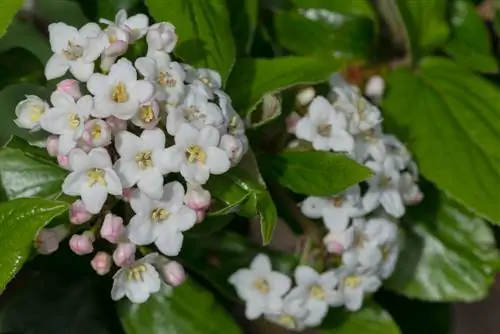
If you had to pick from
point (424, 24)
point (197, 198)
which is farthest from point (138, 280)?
point (424, 24)

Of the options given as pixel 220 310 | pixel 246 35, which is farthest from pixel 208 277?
pixel 246 35

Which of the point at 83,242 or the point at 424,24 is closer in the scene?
the point at 83,242

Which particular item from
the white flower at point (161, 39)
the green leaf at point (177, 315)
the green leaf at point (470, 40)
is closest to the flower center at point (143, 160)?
the white flower at point (161, 39)

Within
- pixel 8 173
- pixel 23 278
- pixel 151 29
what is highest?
pixel 151 29

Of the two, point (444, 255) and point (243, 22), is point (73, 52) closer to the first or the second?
point (243, 22)

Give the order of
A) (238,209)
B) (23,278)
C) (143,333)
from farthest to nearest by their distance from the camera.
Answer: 1. (23,278)
2. (143,333)
3. (238,209)

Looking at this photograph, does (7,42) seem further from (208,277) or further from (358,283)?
(358,283)
